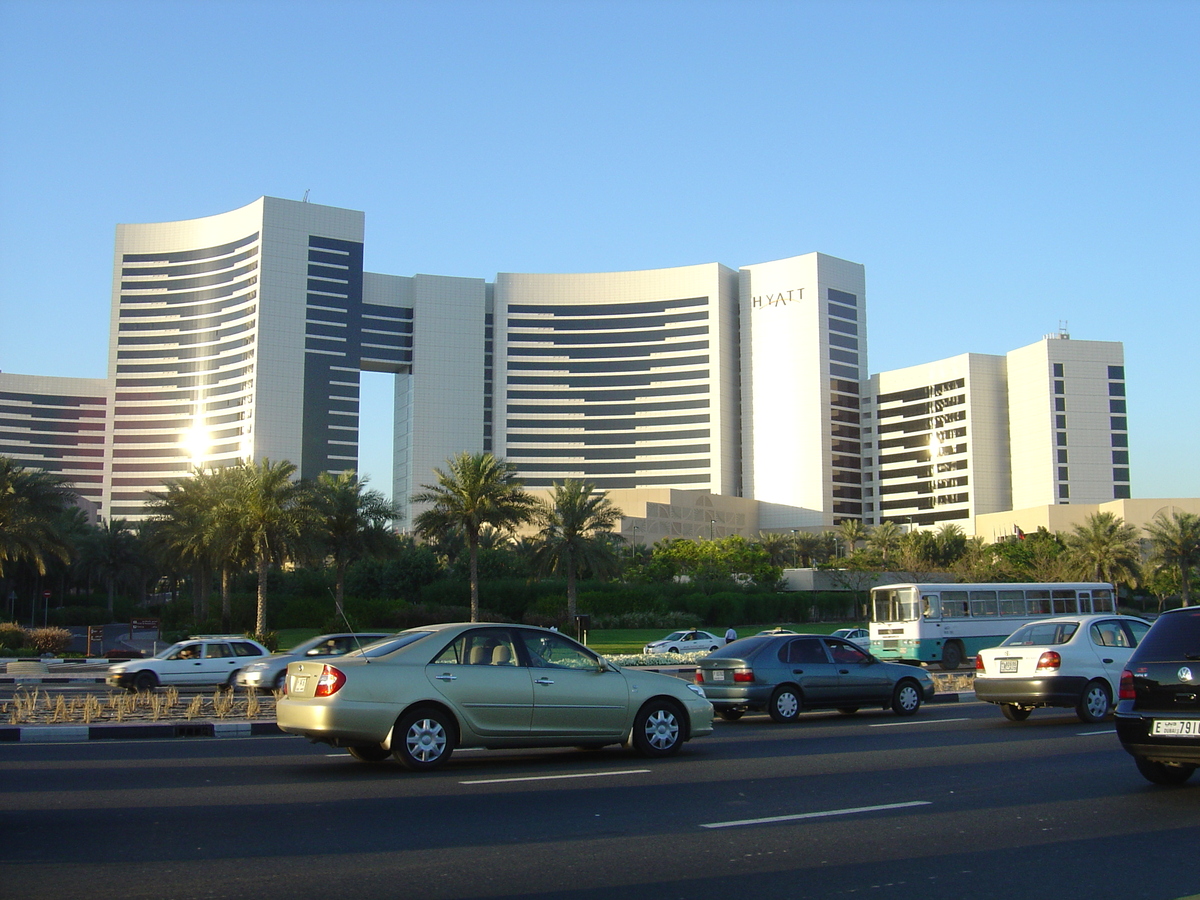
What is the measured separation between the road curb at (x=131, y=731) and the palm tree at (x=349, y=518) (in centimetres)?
3744

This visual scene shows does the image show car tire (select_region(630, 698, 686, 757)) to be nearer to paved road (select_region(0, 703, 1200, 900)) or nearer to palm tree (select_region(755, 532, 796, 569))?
paved road (select_region(0, 703, 1200, 900))

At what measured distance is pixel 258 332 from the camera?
148 m

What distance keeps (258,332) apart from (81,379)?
53.6 metres

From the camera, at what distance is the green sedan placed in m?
10.2

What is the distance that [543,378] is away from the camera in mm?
160750

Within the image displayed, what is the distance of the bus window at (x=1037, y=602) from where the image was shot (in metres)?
33.3

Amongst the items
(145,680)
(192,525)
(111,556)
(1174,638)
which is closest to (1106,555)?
(192,525)

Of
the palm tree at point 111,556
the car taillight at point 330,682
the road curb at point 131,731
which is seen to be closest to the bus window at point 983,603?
the road curb at point 131,731

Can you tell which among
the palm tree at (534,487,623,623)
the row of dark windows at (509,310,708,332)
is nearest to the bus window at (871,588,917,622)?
the palm tree at (534,487,623,623)

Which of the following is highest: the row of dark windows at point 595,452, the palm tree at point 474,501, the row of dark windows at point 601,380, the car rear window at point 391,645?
the row of dark windows at point 601,380

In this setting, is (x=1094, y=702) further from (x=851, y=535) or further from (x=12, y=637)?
(x=851, y=535)

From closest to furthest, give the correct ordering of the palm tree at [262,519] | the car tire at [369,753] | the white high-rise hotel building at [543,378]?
the car tire at [369,753] → the palm tree at [262,519] → the white high-rise hotel building at [543,378]

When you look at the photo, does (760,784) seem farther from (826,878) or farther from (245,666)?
(245,666)

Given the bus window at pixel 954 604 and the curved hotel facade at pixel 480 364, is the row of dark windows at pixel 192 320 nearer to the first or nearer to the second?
the curved hotel facade at pixel 480 364
